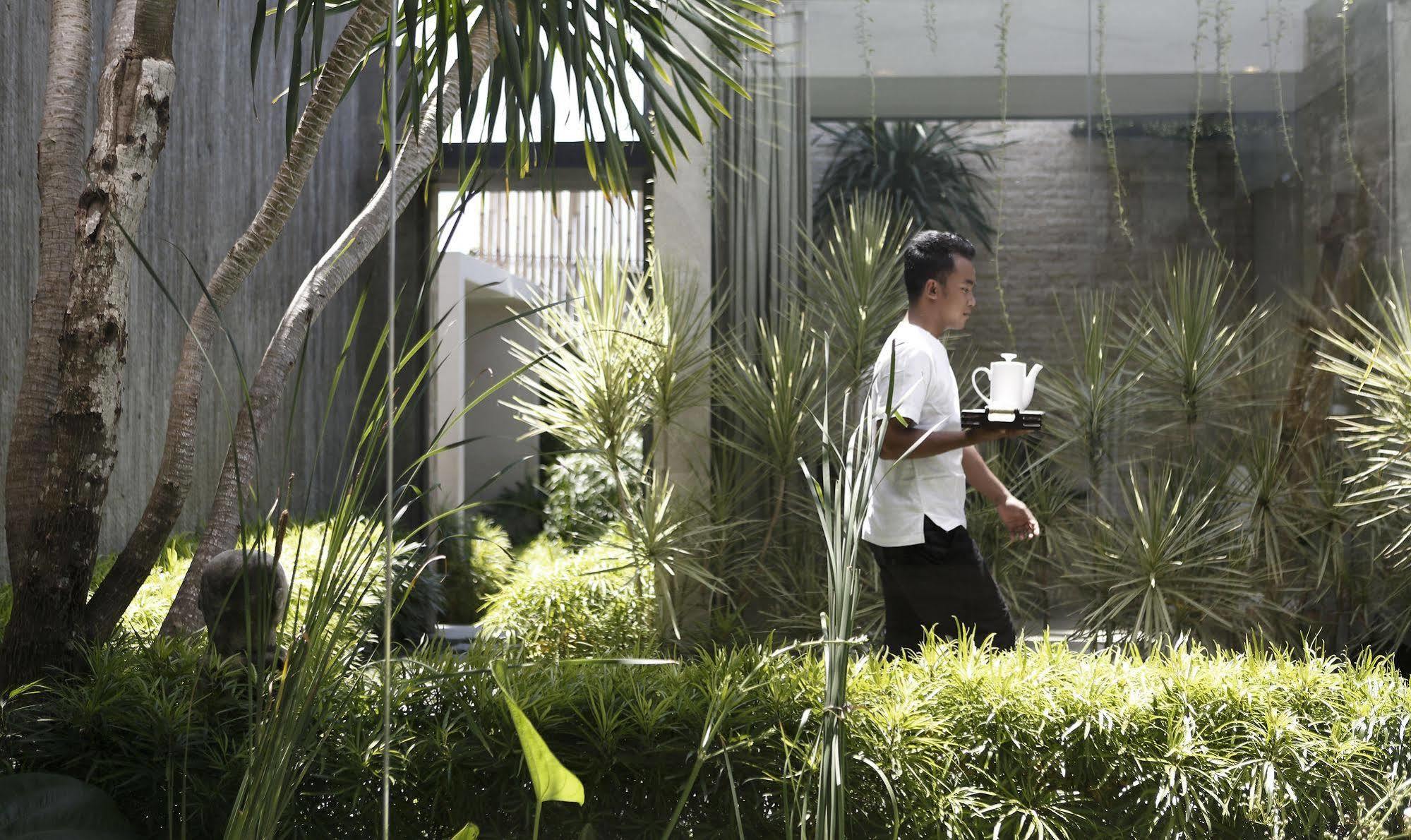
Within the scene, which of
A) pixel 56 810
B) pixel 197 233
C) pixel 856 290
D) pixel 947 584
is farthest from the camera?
pixel 197 233

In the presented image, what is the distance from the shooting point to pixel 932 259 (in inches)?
111

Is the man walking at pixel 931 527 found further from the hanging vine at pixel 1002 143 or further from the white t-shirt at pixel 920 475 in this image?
the hanging vine at pixel 1002 143

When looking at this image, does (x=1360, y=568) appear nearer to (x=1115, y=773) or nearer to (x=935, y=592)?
(x=935, y=592)

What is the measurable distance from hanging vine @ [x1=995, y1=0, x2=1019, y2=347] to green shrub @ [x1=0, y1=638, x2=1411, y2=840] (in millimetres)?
2758

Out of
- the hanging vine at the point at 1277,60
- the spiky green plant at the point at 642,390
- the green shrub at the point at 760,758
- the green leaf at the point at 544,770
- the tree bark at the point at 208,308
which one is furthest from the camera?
the hanging vine at the point at 1277,60

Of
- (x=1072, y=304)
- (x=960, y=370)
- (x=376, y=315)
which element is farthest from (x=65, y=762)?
(x=376, y=315)

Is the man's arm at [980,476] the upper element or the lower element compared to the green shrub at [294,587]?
upper

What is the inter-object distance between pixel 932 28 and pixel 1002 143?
505 millimetres

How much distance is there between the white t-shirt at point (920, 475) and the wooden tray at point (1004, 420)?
0.21m

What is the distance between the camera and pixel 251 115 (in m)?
5.11

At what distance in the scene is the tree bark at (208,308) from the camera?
228 cm

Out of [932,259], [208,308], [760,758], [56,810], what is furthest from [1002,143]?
[56,810]

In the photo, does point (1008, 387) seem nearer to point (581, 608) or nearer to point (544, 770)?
point (544, 770)

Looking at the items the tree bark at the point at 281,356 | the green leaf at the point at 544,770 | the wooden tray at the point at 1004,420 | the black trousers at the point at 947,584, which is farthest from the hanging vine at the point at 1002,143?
the green leaf at the point at 544,770
